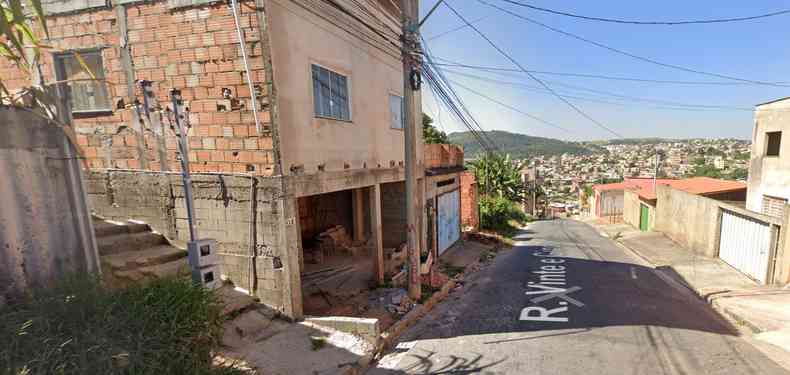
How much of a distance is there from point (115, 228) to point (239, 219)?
2.31 meters

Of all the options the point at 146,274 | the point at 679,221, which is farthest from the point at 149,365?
the point at 679,221

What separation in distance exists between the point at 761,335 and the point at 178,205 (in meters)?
11.2

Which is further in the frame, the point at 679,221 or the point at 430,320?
the point at 679,221

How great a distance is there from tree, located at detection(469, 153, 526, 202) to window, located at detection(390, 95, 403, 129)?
19.9 meters

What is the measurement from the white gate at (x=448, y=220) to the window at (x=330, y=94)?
23.2 ft

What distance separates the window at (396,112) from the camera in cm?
951

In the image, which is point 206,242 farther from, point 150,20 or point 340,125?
point 150,20

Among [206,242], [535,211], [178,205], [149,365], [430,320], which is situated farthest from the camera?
[535,211]

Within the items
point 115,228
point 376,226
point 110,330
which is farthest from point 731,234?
point 115,228

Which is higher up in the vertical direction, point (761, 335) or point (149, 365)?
point (149, 365)

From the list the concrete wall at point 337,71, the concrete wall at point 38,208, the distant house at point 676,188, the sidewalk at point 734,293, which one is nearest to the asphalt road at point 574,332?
the sidewalk at point 734,293

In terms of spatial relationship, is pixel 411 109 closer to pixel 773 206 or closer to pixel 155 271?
pixel 155 271

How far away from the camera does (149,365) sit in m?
3.00

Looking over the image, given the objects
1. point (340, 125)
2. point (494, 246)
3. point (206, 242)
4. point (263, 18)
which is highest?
point (263, 18)
